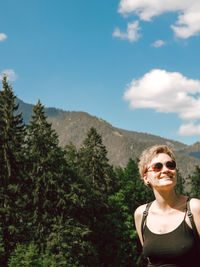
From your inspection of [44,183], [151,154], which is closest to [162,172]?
[151,154]

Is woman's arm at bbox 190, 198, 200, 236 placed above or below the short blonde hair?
below

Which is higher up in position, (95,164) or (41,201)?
(95,164)

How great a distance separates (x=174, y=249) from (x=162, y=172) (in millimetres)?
785

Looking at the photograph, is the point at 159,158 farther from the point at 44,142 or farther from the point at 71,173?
the point at 71,173

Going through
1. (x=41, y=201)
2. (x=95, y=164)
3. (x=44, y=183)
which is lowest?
(x=41, y=201)

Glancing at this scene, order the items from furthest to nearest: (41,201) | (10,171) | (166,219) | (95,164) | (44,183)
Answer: (95,164) < (44,183) < (41,201) < (10,171) < (166,219)

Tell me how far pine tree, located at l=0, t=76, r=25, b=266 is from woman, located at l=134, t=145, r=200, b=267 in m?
23.3

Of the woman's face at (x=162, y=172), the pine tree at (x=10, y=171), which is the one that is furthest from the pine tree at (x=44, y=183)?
the woman's face at (x=162, y=172)

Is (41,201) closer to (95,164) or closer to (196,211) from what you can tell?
(95,164)

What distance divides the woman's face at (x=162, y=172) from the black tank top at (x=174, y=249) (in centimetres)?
43

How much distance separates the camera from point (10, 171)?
27.4m

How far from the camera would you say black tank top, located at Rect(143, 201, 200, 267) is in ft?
10.4

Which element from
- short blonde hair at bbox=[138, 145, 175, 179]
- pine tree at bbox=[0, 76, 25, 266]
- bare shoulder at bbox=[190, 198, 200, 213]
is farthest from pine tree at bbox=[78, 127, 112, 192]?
bare shoulder at bbox=[190, 198, 200, 213]

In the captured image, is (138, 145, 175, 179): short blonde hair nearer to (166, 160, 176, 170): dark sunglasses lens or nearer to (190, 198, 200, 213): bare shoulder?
(166, 160, 176, 170): dark sunglasses lens
